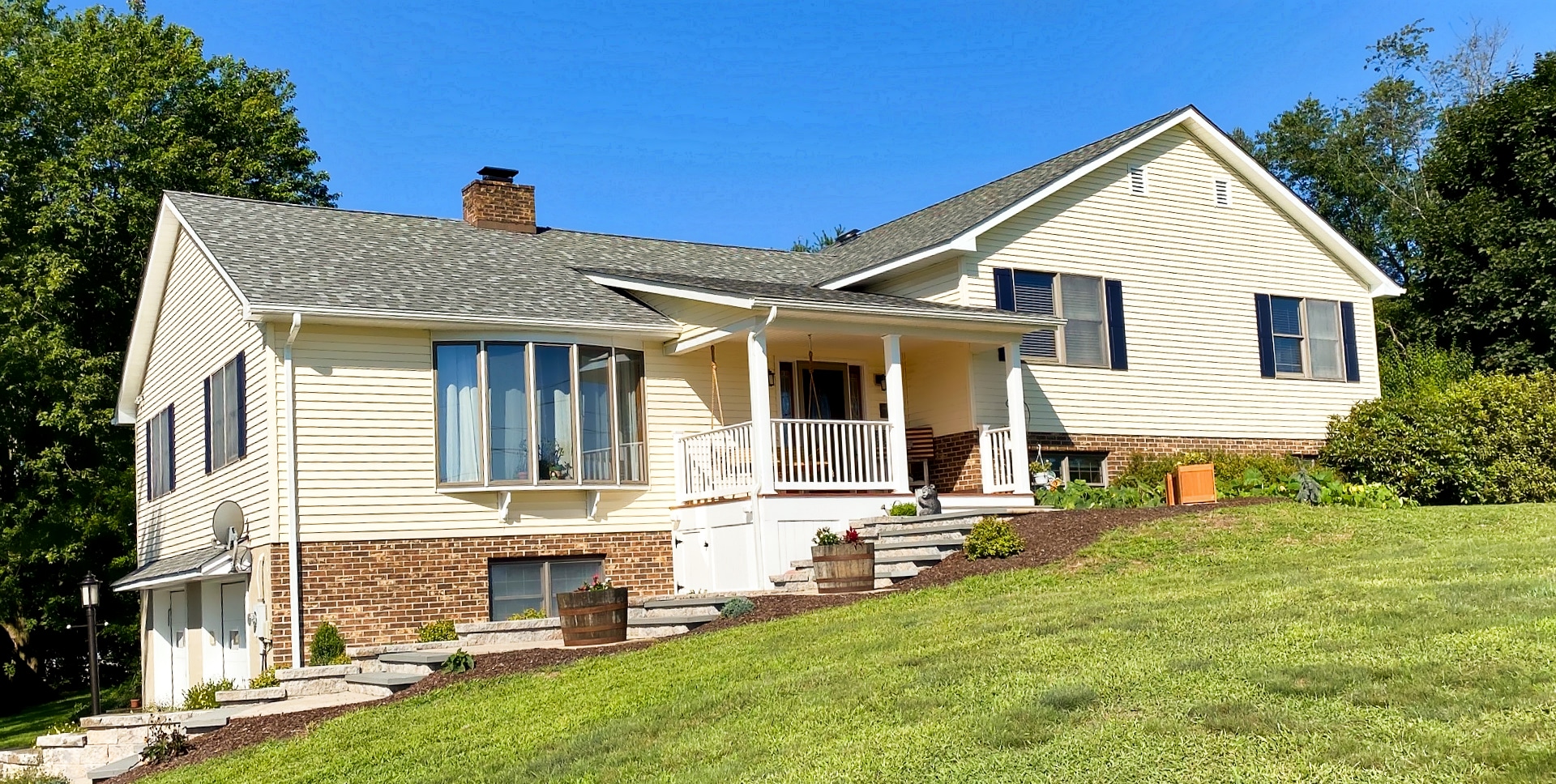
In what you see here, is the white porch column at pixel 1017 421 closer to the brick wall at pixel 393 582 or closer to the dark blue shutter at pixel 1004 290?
the dark blue shutter at pixel 1004 290

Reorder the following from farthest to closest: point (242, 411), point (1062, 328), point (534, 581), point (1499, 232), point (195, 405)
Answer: point (1499, 232) → point (1062, 328) → point (195, 405) → point (534, 581) → point (242, 411)

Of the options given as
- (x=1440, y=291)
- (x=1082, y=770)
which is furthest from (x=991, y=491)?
(x=1440, y=291)

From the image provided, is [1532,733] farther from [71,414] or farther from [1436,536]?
[71,414]

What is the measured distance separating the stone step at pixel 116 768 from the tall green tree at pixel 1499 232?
2428 centimetres

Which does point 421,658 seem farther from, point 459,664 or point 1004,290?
point 1004,290

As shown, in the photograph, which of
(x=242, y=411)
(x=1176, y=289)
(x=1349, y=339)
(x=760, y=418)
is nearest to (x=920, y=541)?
(x=760, y=418)

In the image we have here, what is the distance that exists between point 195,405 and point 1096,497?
1251 cm

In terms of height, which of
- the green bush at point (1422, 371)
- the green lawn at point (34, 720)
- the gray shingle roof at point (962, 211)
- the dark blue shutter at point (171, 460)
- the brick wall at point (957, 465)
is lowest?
the green lawn at point (34, 720)

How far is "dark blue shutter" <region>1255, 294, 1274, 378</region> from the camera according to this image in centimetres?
2312

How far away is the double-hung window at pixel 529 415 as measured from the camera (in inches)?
675

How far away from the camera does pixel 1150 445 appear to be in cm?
2162

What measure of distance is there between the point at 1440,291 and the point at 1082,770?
84.2ft

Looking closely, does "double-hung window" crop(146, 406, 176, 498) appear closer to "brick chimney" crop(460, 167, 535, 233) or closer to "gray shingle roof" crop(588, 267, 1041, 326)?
"brick chimney" crop(460, 167, 535, 233)

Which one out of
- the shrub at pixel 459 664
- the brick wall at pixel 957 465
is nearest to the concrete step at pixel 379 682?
the shrub at pixel 459 664
